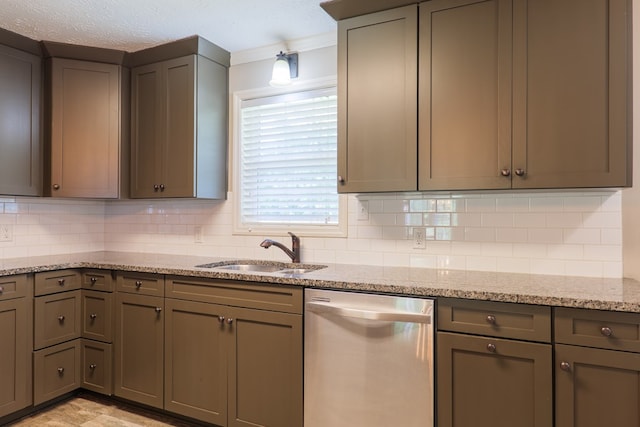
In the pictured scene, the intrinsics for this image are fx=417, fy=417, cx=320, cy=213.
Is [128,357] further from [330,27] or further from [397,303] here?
[330,27]

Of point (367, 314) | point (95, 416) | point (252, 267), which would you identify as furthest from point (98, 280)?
point (367, 314)

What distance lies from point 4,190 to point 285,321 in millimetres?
2088

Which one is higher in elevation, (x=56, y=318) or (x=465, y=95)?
(x=465, y=95)

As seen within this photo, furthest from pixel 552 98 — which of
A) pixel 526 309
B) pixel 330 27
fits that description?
pixel 330 27

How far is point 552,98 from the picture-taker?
1.85 meters

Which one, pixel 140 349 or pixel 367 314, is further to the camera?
pixel 140 349

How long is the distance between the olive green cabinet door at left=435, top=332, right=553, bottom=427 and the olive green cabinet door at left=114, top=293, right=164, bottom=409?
1663mm

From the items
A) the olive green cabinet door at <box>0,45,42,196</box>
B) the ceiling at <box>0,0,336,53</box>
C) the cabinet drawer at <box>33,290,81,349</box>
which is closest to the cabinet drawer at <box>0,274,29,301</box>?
the cabinet drawer at <box>33,290,81,349</box>

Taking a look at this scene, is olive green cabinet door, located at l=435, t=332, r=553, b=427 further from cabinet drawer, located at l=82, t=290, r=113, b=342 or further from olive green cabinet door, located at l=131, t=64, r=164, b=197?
olive green cabinet door, located at l=131, t=64, r=164, b=197

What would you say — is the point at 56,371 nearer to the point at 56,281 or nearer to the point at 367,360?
the point at 56,281

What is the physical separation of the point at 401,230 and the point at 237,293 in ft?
3.39

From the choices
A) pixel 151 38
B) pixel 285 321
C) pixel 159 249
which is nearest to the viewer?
pixel 285 321

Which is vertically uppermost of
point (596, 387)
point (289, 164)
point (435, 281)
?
point (289, 164)

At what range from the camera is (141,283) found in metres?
2.59
